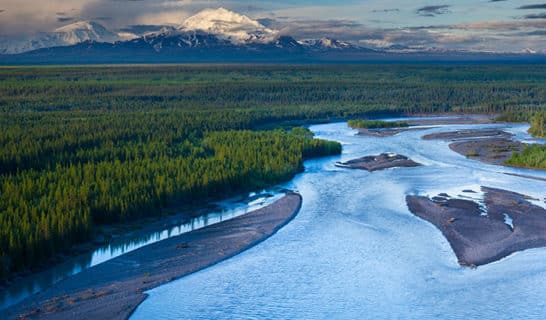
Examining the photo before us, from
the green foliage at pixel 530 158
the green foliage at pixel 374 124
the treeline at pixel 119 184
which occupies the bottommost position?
the green foliage at pixel 374 124

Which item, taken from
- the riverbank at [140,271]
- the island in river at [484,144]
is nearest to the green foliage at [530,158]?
the island in river at [484,144]

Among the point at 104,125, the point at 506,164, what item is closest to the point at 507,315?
the point at 506,164

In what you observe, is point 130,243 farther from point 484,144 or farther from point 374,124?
point 374,124

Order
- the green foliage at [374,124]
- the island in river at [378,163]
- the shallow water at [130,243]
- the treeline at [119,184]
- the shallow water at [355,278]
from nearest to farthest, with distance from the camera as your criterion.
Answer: the shallow water at [355,278] < the shallow water at [130,243] < the treeline at [119,184] < the island in river at [378,163] < the green foliage at [374,124]

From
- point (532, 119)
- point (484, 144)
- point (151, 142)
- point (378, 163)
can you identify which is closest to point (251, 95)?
point (532, 119)

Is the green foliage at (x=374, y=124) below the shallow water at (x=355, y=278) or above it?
below

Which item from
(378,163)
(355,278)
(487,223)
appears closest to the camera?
(355,278)

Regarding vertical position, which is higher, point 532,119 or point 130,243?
point 130,243

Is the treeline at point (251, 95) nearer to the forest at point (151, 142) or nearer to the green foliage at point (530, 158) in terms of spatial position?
the forest at point (151, 142)
